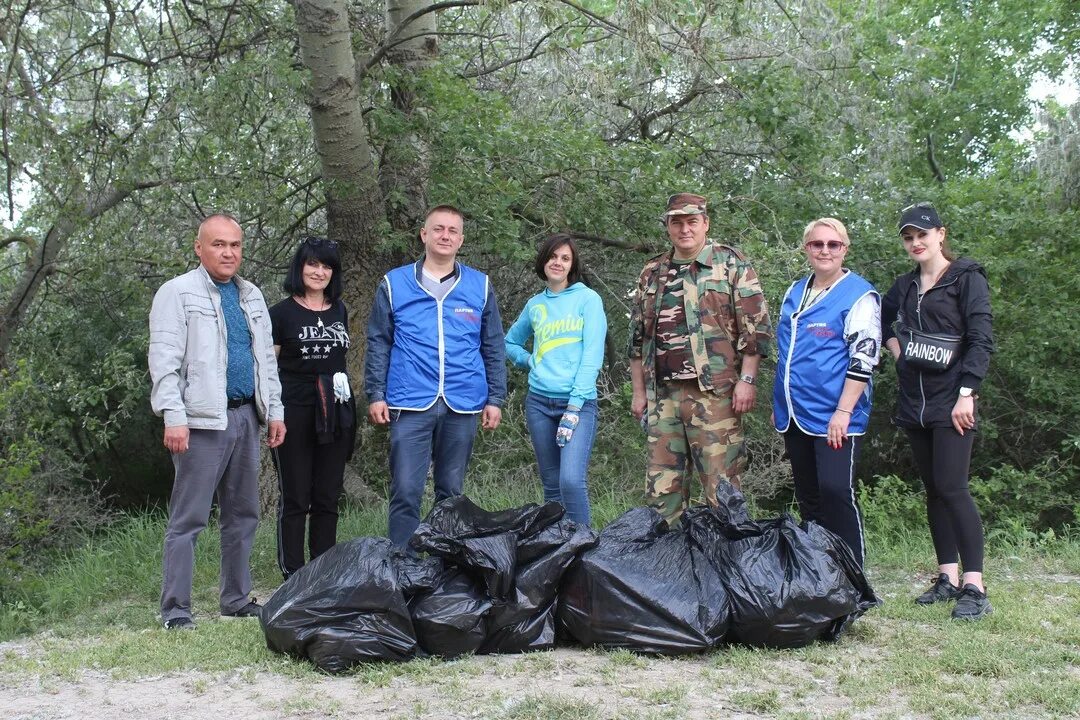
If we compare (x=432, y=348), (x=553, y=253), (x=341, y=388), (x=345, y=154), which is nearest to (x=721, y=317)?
(x=553, y=253)

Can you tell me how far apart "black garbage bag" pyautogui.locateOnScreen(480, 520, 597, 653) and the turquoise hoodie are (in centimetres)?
92

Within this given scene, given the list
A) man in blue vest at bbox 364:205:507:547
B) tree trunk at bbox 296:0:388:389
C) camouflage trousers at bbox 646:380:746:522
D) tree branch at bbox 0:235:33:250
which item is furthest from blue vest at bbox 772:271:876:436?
tree branch at bbox 0:235:33:250

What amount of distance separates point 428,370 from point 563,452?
2.42 ft

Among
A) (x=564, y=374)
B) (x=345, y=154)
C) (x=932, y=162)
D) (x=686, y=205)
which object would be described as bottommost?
(x=564, y=374)

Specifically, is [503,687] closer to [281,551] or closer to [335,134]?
[281,551]

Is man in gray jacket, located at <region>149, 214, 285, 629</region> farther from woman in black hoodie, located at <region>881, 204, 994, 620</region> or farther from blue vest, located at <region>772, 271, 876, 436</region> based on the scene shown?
woman in black hoodie, located at <region>881, 204, 994, 620</region>

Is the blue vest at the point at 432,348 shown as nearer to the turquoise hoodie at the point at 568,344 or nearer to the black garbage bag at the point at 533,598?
the turquoise hoodie at the point at 568,344

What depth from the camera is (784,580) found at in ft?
13.3

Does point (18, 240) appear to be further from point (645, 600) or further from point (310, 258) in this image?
point (645, 600)

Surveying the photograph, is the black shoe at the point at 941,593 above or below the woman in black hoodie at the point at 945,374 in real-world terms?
below

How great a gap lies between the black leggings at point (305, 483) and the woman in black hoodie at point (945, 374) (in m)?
2.67

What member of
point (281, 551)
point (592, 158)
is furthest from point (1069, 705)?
point (592, 158)

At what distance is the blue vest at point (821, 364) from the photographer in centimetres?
461

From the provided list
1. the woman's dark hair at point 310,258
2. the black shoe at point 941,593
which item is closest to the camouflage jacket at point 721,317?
the black shoe at point 941,593
